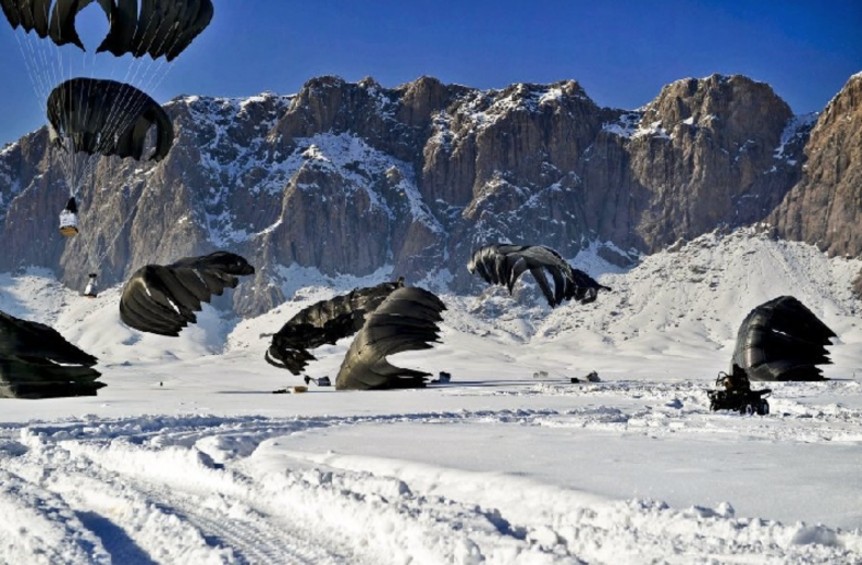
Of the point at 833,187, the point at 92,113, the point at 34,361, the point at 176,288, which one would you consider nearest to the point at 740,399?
the point at 176,288

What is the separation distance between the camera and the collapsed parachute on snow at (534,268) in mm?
28953

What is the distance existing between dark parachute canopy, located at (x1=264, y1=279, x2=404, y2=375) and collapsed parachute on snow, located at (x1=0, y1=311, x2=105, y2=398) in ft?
27.6

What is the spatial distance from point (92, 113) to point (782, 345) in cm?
2423

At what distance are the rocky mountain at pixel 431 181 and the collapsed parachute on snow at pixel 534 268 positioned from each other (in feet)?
408

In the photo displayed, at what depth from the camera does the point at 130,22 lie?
66.2 feet

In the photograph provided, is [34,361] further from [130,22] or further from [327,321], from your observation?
[327,321]

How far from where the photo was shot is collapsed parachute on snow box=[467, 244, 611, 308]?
29.0 metres

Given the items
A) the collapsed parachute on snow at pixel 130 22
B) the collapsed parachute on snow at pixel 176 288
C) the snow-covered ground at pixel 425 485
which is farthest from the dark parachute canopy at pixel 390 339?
the collapsed parachute on snow at pixel 130 22

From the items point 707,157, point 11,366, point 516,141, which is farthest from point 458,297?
point 11,366

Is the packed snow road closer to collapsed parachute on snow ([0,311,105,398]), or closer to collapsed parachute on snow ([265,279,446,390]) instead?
collapsed parachute on snow ([0,311,105,398])

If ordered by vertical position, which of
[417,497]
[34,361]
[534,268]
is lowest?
[417,497]

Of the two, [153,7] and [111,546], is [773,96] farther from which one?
[111,546]

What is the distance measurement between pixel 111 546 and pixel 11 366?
1713 cm

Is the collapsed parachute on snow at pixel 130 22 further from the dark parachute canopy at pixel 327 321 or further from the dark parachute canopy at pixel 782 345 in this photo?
the dark parachute canopy at pixel 782 345
